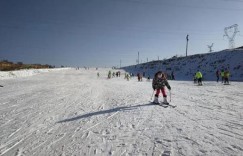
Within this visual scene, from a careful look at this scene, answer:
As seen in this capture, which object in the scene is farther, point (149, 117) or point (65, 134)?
point (149, 117)

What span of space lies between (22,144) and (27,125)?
2.04 meters

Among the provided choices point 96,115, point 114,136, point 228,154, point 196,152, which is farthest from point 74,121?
point 228,154

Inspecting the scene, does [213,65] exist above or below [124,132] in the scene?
above

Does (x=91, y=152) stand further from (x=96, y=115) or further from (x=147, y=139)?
(x=96, y=115)

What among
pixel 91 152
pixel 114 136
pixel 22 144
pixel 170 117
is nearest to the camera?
pixel 91 152

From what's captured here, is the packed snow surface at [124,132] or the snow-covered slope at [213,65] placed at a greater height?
Result: the snow-covered slope at [213,65]

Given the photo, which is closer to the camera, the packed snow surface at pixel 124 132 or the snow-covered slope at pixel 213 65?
the packed snow surface at pixel 124 132

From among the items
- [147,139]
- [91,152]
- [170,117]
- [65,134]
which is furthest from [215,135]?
[65,134]

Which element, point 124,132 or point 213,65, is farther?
point 213,65

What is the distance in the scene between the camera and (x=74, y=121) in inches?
333

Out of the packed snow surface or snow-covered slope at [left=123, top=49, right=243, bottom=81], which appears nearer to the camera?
the packed snow surface

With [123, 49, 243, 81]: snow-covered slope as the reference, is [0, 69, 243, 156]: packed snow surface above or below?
below

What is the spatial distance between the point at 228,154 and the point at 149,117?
3979mm

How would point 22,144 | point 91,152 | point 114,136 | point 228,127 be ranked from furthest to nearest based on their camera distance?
point 228,127
point 114,136
point 22,144
point 91,152
